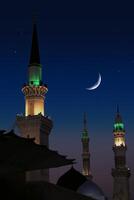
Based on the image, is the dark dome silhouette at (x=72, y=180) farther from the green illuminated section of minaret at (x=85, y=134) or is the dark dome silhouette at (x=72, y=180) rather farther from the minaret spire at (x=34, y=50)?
the green illuminated section of minaret at (x=85, y=134)

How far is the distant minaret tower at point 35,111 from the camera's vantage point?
118ft

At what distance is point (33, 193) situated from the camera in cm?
840

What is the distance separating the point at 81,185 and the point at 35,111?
13492 millimetres

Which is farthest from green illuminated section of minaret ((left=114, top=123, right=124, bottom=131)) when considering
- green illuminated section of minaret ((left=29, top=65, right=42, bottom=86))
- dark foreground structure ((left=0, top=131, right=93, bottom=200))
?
dark foreground structure ((left=0, top=131, right=93, bottom=200))

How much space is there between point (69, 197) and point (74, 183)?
57.2ft

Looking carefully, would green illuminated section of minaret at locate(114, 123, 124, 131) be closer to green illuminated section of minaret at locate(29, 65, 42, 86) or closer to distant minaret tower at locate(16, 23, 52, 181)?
distant minaret tower at locate(16, 23, 52, 181)

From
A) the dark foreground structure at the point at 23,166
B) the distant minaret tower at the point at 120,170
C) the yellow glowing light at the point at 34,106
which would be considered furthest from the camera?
the distant minaret tower at the point at 120,170

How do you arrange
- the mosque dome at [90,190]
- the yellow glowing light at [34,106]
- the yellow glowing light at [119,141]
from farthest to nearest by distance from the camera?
the yellow glowing light at [119,141], the yellow glowing light at [34,106], the mosque dome at [90,190]

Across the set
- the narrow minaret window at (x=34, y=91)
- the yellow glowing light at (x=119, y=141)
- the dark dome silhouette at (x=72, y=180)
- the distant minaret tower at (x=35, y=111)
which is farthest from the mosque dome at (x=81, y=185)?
the yellow glowing light at (x=119, y=141)

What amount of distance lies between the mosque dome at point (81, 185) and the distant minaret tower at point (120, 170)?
2285cm

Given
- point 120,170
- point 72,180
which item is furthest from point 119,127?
point 72,180

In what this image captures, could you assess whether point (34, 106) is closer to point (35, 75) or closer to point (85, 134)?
point (35, 75)

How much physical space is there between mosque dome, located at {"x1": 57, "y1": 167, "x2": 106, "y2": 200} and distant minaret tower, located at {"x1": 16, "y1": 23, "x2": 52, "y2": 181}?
8127 millimetres

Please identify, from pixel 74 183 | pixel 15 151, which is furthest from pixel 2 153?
pixel 74 183
